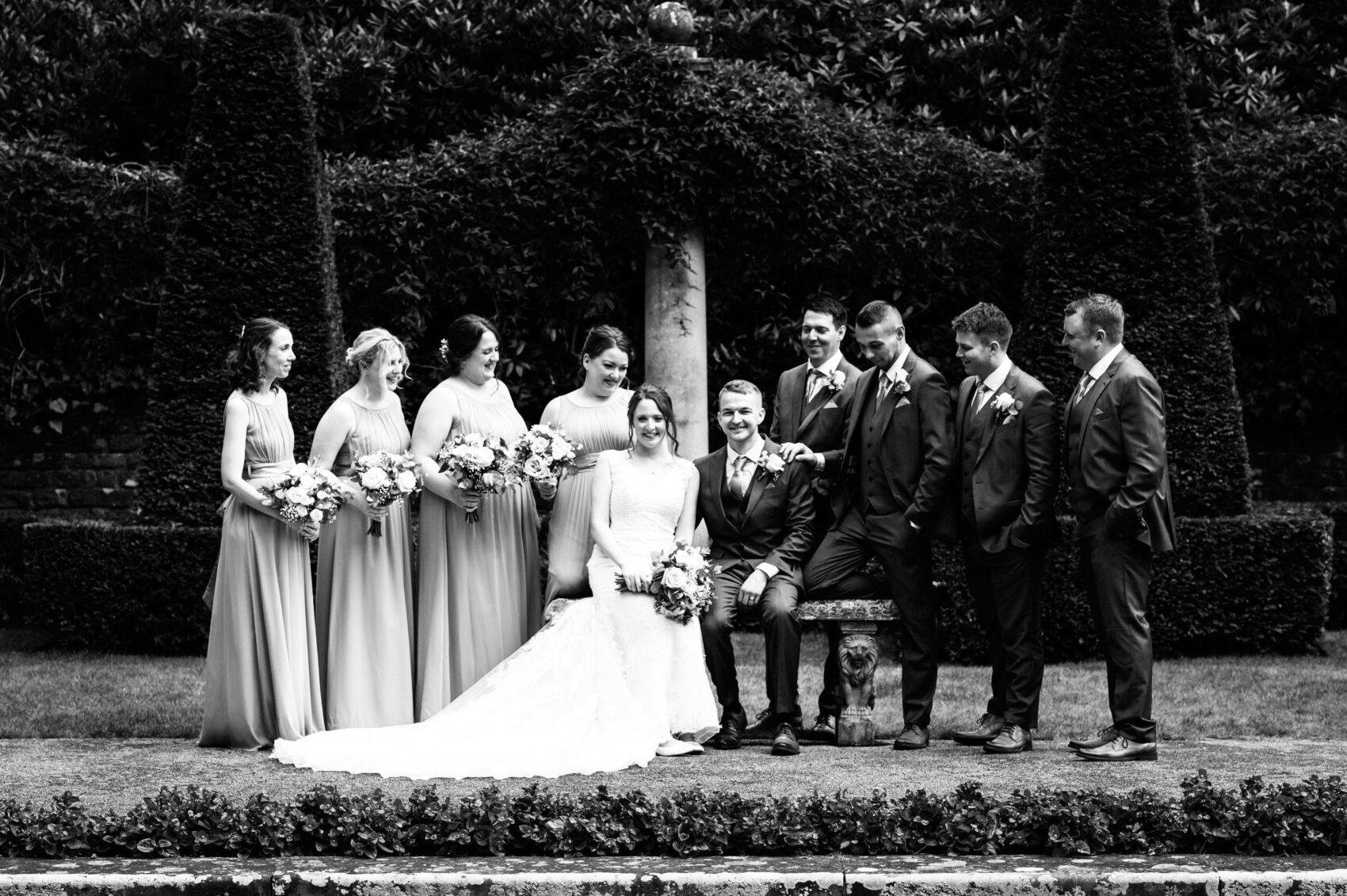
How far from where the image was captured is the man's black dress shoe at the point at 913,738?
672 cm

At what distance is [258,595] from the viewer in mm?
6863

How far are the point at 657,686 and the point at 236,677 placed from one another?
1.99 metres

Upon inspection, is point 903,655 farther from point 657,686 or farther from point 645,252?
point 645,252

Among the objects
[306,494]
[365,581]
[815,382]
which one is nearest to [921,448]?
[815,382]

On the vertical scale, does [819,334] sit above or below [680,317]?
below

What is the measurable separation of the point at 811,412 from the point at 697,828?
3049mm

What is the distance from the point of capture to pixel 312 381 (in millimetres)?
10320

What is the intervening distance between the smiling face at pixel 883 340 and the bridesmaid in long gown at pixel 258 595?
2740 millimetres

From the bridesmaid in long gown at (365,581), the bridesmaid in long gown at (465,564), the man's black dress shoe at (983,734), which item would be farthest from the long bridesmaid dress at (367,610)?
the man's black dress shoe at (983,734)

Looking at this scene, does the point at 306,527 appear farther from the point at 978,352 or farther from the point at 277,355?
the point at 978,352

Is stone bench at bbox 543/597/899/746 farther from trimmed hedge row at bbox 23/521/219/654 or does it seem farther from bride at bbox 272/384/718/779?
trimmed hedge row at bbox 23/521/219/654

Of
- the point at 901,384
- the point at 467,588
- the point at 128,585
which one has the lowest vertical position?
the point at 128,585

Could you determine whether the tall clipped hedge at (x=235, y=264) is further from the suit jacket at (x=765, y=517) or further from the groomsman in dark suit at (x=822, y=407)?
the groomsman in dark suit at (x=822, y=407)

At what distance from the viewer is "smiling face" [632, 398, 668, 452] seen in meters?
6.95
